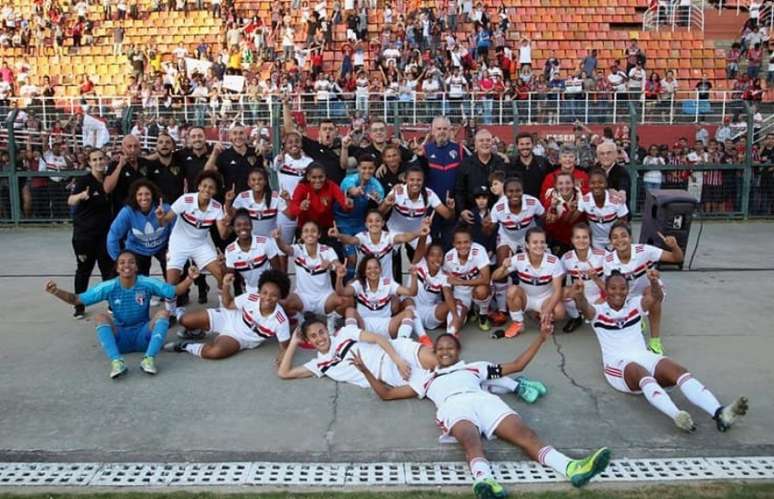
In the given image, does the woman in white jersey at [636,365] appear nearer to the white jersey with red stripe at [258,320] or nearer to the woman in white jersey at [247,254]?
the white jersey with red stripe at [258,320]

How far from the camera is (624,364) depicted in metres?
5.84

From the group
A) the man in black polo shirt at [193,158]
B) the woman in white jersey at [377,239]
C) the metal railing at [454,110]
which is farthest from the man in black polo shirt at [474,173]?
the metal railing at [454,110]

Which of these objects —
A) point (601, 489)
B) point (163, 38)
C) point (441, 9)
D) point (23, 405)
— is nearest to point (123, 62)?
point (163, 38)

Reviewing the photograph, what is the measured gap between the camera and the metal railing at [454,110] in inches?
623

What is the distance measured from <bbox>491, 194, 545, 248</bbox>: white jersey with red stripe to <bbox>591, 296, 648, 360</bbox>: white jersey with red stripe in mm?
1932

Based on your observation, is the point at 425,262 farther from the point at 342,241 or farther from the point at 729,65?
the point at 729,65

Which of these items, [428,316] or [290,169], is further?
[290,169]

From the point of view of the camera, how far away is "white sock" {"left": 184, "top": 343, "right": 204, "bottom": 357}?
6832mm

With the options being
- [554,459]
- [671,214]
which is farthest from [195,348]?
[671,214]

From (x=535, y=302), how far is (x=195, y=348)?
321 centimetres

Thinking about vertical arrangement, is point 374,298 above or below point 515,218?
below

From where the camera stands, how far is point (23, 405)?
5773mm

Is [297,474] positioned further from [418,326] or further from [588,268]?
[588,268]

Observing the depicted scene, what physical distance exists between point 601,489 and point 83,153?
40.0ft
